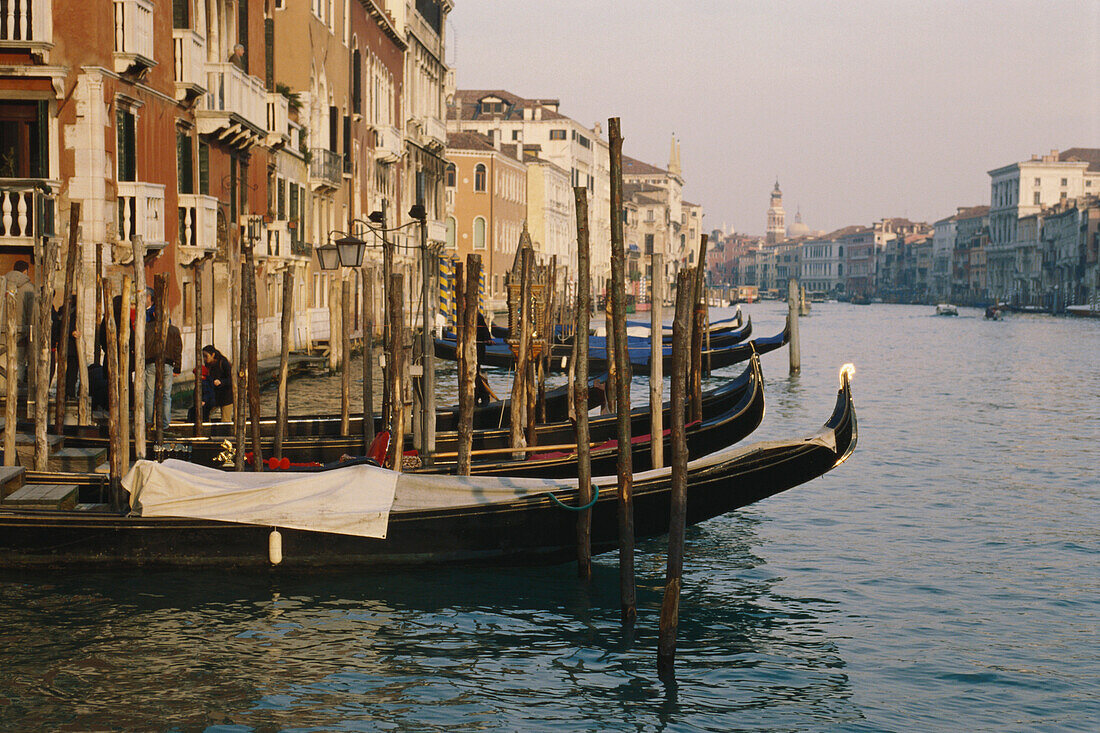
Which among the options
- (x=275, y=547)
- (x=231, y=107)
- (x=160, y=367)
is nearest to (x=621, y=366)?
(x=275, y=547)

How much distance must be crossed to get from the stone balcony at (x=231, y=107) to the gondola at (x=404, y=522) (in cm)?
959

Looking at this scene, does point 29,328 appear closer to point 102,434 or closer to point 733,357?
point 102,434

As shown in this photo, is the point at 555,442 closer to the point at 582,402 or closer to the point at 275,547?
the point at 275,547

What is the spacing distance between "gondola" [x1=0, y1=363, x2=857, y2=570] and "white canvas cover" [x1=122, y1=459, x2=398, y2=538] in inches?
0.4

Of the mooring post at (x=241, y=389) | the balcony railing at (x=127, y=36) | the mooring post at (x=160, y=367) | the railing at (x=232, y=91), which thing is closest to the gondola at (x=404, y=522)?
the mooring post at (x=241, y=389)

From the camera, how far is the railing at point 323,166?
2411cm

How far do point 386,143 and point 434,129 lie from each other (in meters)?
7.15

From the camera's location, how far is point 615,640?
7.02 meters

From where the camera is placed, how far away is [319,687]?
20.8 ft

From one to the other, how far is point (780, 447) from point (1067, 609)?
6.44 ft

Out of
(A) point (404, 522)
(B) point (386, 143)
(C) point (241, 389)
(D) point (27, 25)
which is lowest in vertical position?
(A) point (404, 522)

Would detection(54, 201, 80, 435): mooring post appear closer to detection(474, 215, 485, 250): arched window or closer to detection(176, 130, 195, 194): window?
detection(176, 130, 195, 194): window

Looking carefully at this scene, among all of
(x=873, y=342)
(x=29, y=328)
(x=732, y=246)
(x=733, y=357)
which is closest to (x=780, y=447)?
(x=29, y=328)

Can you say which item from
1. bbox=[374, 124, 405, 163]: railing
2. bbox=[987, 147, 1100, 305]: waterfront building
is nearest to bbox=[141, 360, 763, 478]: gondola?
bbox=[374, 124, 405, 163]: railing
